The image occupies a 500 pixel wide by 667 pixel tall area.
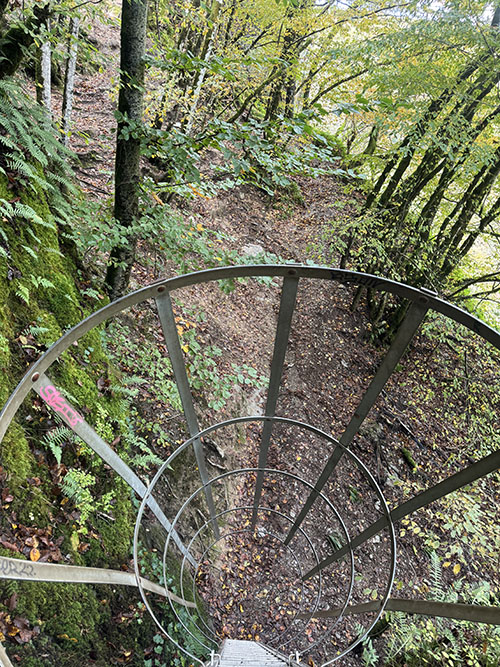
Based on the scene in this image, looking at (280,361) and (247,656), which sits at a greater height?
(280,361)

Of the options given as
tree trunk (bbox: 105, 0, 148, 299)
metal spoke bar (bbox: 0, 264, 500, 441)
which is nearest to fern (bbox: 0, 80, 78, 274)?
tree trunk (bbox: 105, 0, 148, 299)

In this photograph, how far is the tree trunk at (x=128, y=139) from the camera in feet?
9.87

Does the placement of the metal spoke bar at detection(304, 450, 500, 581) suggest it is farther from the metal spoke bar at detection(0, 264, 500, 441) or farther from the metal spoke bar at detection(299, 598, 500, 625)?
the metal spoke bar at detection(0, 264, 500, 441)

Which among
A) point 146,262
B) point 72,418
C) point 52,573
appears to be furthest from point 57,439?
point 146,262

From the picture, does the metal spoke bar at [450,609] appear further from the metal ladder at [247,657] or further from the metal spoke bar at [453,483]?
the metal ladder at [247,657]

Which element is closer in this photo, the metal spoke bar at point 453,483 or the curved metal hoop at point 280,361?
the curved metal hoop at point 280,361

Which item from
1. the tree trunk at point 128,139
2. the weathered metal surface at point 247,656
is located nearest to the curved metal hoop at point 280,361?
the weathered metal surface at point 247,656

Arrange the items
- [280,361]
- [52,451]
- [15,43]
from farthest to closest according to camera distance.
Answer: [15,43]
[52,451]
[280,361]

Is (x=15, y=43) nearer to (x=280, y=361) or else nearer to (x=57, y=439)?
(x=57, y=439)

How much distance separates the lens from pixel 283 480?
17.8 ft

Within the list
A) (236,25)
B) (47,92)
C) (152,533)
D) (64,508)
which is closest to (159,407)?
(152,533)

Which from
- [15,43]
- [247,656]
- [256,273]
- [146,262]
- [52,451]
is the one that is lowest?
[247,656]

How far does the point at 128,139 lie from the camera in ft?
10.7

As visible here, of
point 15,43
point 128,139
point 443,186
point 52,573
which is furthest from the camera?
point 443,186
